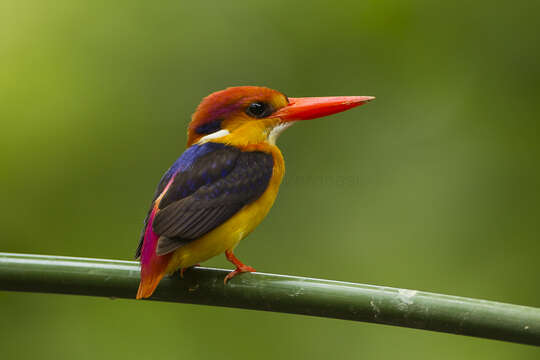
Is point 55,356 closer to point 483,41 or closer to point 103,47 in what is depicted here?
point 103,47

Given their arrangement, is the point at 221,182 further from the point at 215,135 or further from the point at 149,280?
the point at 149,280

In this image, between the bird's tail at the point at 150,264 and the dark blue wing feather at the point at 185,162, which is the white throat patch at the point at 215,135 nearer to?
the dark blue wing feather at the point at 185,162

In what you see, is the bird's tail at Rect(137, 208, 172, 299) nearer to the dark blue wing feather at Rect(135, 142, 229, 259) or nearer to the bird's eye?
the dark blue wing feather at Rect(135, 142, 229, 259)

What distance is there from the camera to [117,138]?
304cm

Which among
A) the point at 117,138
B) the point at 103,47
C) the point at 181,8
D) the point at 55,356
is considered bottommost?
the point at 55,356

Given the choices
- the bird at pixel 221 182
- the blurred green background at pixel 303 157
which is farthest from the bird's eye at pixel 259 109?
the blurred green background at pixel 303 157

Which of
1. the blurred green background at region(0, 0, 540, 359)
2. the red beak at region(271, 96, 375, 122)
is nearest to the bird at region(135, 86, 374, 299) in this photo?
the red beak at region(271, 96, 375, 122)

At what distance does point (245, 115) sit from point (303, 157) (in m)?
1.19

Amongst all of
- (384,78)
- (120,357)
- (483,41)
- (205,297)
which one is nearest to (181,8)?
(384,78)

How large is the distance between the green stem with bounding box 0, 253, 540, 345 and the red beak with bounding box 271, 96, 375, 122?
27.0 inches

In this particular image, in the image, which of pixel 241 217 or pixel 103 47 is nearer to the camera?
pixel 241 217

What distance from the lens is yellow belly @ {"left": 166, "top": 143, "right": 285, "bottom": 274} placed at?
5.55ft

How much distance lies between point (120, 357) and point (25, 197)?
802 millimetres

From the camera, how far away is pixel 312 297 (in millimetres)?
1200
